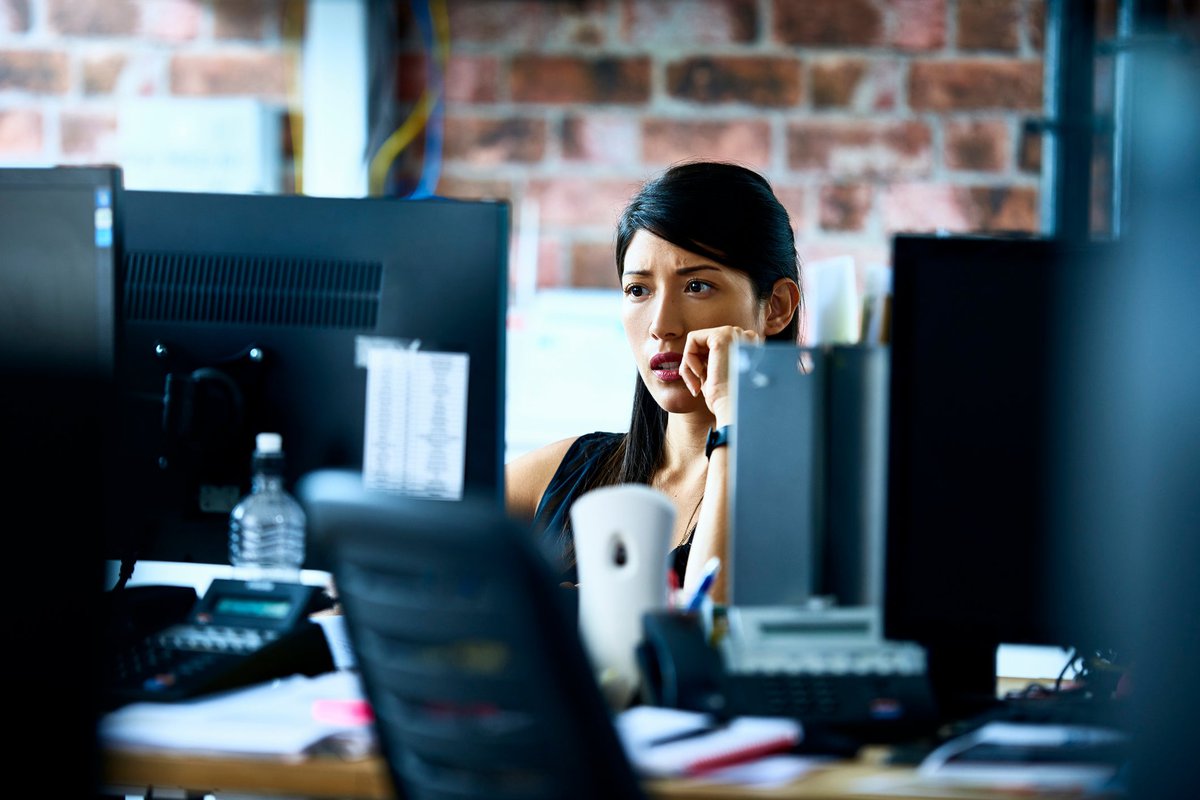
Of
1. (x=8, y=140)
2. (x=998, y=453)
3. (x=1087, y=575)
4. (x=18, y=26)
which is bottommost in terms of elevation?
(x=1087, y=575)

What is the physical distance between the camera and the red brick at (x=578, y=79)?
100 inches

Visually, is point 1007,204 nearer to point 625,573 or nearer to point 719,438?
point 719,438

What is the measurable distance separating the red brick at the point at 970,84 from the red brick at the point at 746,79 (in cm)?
23

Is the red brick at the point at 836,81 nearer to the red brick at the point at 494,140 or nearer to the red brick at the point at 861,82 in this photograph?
the red brick at the point at 861,82

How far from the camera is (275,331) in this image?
1.38 metres

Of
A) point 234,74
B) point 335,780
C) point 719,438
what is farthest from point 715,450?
point 234,74

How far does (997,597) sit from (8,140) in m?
2.25

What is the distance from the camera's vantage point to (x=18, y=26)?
104 inches

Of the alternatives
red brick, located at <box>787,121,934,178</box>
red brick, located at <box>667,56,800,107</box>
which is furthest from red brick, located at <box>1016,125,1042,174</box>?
red brick, located at <box>667,56,800,107</box>

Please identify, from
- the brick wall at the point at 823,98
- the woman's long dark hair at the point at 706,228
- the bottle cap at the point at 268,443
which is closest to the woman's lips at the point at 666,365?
the woman's long dark hair at the point at 706,228

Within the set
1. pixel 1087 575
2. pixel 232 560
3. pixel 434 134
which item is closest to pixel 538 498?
pixel 232 560

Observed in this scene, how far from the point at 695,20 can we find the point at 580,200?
40 cm

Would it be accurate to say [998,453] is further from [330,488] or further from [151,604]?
[151,604]

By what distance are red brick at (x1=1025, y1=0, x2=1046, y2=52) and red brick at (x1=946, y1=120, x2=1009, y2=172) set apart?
171mm
